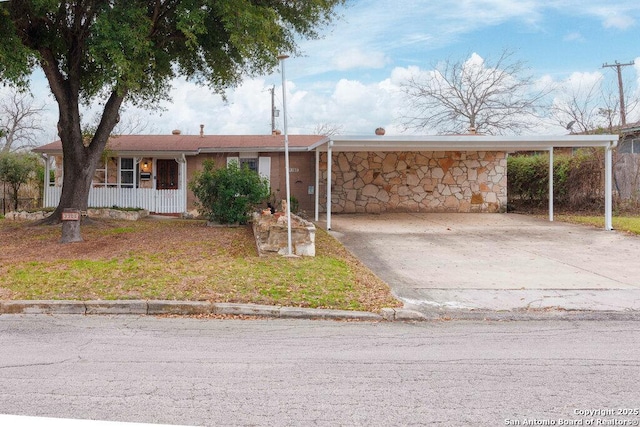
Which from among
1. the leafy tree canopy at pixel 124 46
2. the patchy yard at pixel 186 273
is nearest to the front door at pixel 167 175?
the leafy tree canopy at pixel 124 46

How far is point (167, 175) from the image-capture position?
70.9 ft

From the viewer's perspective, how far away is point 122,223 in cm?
1658

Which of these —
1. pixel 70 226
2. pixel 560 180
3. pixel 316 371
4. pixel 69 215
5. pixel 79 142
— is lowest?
pixel 316 371

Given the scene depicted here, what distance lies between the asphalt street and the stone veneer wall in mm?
13776

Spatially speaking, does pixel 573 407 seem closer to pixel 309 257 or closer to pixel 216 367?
pixel 216 367

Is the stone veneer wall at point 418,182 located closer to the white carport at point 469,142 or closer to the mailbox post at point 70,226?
the white carport at point 469,142

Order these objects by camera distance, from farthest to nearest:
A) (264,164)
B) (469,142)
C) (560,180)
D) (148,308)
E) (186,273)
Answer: (264,164) < (560,180) < (469,142) < (186,273) < (148,308)

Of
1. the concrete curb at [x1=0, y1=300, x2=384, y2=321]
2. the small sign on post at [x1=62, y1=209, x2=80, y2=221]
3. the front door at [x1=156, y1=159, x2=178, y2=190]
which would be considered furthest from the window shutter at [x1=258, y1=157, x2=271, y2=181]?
the concrete curb at [x1=0, y1=300, x2=384, y2=321]

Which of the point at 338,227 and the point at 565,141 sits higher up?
the point at 565,141

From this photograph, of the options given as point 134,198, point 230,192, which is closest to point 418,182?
point 230,192

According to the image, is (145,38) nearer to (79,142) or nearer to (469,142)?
(79,142)

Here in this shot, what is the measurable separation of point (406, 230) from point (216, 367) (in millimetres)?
10913

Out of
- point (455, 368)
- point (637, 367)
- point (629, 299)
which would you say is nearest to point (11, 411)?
point (455, 368)

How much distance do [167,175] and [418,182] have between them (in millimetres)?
10197
